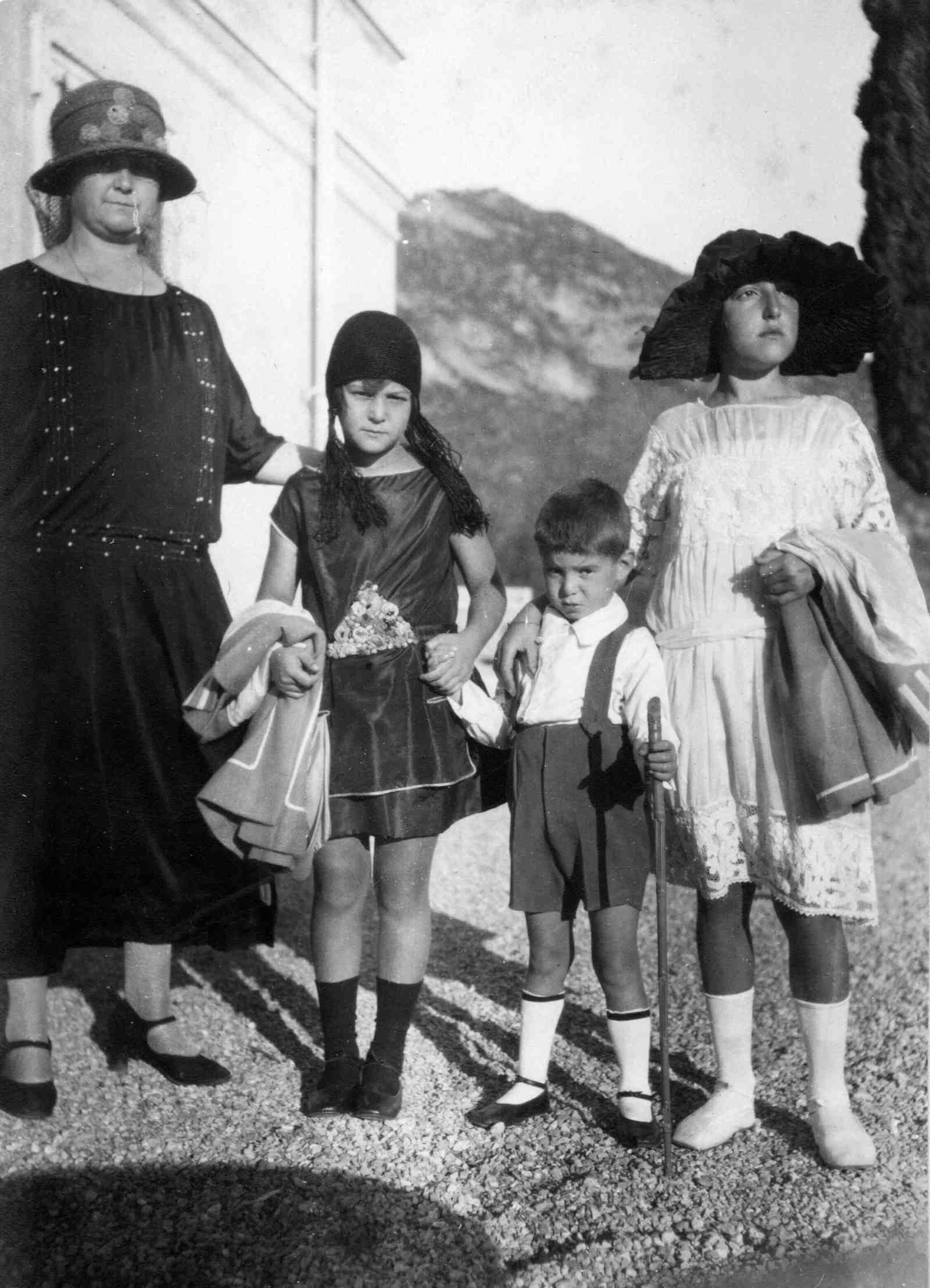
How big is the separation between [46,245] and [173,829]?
144 cm

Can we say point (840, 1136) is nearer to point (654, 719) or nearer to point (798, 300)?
point (654, 719)

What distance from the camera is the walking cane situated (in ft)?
7.88

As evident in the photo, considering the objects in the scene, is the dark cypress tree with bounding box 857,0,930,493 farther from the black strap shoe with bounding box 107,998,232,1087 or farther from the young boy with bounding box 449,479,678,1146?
the black strap shoe with bounding box 107,998,232,1087

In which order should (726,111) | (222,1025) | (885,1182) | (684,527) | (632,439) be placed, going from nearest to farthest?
(885,1182) → (684,527) → (726,111) → (222,1025) → (632,439)

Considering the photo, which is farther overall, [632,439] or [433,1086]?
[632,439]

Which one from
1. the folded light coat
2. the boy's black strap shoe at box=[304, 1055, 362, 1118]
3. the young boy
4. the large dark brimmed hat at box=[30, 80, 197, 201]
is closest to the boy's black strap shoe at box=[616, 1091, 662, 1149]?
the young boy

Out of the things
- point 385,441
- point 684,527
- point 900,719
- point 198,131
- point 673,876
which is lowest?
point 673,876

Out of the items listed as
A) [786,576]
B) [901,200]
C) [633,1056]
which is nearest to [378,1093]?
[633,1056]

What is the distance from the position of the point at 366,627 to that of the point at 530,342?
203cm

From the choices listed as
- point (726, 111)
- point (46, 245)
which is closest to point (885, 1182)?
point (726, 111)

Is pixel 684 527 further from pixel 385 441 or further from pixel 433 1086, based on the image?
pixel 433 1086

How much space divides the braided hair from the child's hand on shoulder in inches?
28.4

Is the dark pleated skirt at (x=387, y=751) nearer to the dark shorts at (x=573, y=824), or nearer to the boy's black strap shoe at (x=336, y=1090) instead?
the dark shorts at (x=573, y=824)

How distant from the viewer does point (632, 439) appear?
356cm
